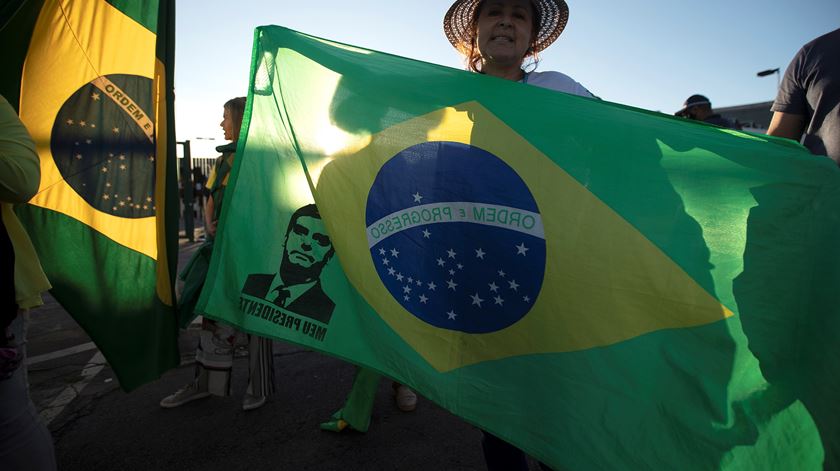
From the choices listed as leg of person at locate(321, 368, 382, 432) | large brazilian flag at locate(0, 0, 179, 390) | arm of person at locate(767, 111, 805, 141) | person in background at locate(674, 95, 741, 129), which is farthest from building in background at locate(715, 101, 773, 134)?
large brazilian flag at locate(0, 0, 179, 390)

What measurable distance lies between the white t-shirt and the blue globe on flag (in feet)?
1.72

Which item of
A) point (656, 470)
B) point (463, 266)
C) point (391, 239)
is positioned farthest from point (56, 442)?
point (656, 470)

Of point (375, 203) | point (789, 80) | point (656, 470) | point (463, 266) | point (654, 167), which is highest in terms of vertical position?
point (789, 80)

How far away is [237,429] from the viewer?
296cm

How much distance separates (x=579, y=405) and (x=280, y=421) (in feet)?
7.22

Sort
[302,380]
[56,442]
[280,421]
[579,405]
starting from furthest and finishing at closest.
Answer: [302,380]
[280,421]
[56,442]
[579,405]

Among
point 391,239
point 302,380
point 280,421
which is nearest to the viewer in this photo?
point 391,239

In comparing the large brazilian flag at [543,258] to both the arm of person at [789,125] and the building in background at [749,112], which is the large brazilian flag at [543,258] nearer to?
the arm of person at [789,125]

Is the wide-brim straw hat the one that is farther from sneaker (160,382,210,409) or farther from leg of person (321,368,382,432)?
sneaker (160,382,210,409)

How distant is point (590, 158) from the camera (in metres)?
1.61

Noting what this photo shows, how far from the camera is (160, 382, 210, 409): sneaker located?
3264 mm

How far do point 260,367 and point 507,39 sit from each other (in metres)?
2.48

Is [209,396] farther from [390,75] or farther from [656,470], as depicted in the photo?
[656,470]

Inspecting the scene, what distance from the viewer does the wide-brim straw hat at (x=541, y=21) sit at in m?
2.20
